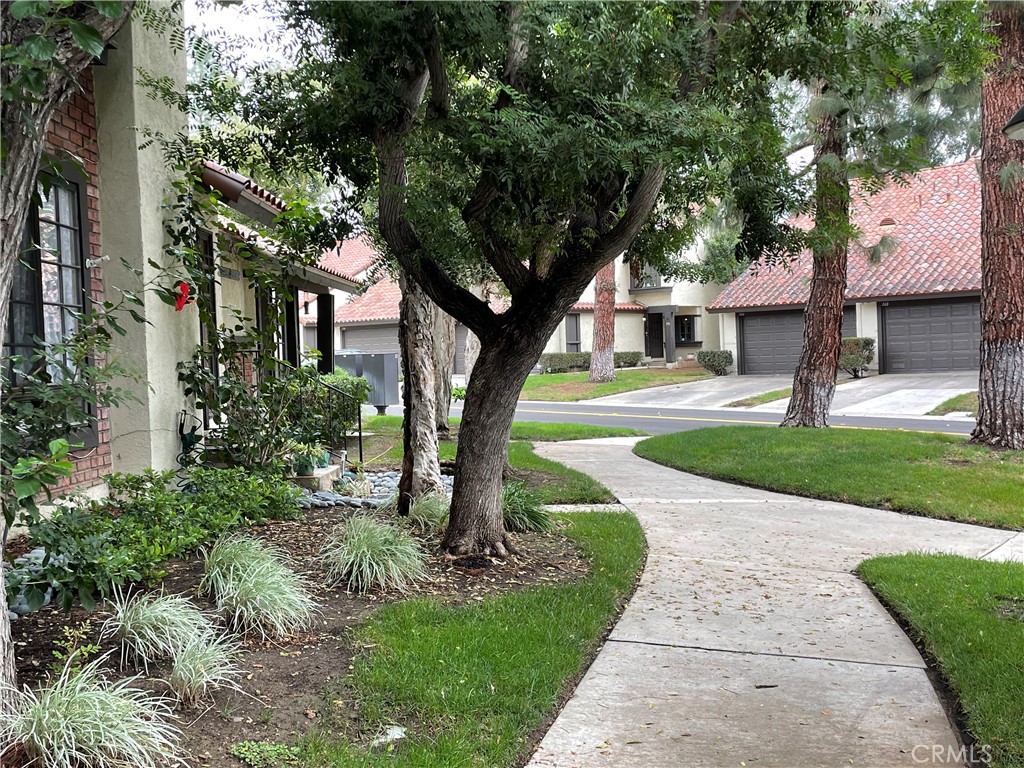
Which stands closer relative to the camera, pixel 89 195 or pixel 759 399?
pixel 89 195

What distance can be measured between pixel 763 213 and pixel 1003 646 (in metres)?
3.61

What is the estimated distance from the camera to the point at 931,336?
26.1 metres

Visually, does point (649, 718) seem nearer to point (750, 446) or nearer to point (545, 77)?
point (545, 77)

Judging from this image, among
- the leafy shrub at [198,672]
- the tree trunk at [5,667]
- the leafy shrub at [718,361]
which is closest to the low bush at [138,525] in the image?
the leafy shrub at [198,672]

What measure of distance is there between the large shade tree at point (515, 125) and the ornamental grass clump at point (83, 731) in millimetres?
3119

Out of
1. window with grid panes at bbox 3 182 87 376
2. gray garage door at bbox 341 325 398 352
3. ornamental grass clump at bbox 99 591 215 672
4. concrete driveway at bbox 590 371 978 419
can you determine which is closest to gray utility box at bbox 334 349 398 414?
concrete driveway at bbox 590 371 978 419

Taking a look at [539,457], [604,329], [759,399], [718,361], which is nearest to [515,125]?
[539,457]

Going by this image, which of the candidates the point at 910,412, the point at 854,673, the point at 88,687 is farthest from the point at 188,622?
the point at 910,412

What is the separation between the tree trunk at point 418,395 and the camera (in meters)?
7.57

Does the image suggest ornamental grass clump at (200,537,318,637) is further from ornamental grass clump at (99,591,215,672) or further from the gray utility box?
the gray utility box

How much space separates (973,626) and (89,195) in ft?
24.5

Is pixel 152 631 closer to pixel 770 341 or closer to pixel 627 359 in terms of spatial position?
pixel 770 341

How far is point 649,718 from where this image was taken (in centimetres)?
375

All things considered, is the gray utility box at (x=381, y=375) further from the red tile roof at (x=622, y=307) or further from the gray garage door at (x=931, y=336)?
the gray garage door at (x=931, y=336)
